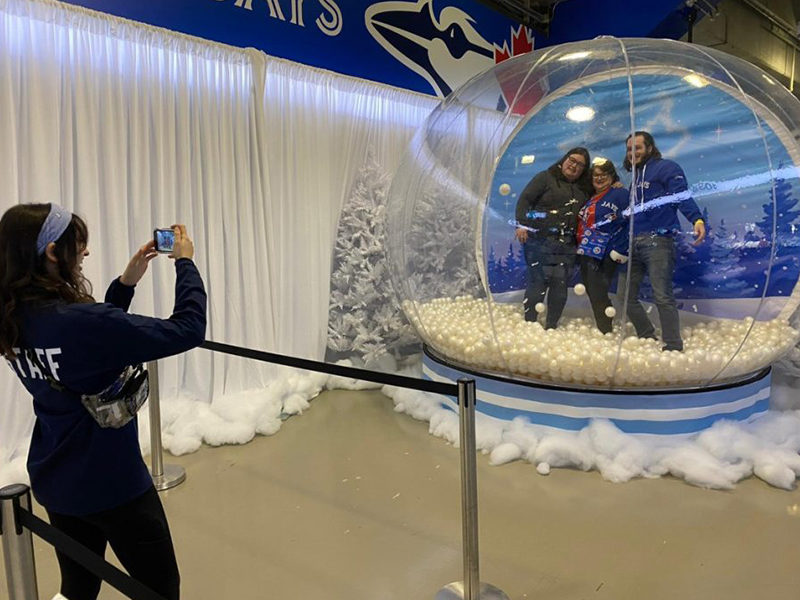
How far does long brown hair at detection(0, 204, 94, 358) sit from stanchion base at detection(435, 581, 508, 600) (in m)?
1.78

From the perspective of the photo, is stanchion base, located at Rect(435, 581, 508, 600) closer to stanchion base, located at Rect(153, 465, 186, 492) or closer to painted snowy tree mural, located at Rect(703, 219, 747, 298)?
stanchion base, located at Rect(153, 465, 186, 492)

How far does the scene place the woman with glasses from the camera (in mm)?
3812

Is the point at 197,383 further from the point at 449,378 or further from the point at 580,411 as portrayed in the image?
the point at 580,411

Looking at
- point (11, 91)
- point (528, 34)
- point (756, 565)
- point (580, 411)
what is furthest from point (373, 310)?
point (528, 34)

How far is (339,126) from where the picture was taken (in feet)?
18.5

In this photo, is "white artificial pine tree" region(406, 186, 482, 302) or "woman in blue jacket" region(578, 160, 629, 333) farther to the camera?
"white artificial pine tree" region(406, 186, 482, 302)

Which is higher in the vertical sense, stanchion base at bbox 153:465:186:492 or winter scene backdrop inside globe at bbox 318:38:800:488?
winter scene backdrop inside globe at bbox 318:38:800:488

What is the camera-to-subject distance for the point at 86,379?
5.42 feet

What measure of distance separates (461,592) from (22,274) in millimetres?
1946

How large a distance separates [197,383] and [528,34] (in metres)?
6.78

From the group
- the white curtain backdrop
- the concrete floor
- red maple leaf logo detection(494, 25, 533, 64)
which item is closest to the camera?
the concrete floor

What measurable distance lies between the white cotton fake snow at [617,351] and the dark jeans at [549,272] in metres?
0.11

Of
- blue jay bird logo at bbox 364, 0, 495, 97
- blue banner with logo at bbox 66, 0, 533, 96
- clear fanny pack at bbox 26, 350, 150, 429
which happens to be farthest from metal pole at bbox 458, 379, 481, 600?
blue jay bird logo at bbox 364, 0, 495, 97

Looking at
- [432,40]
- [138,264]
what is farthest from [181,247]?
[432,40]
